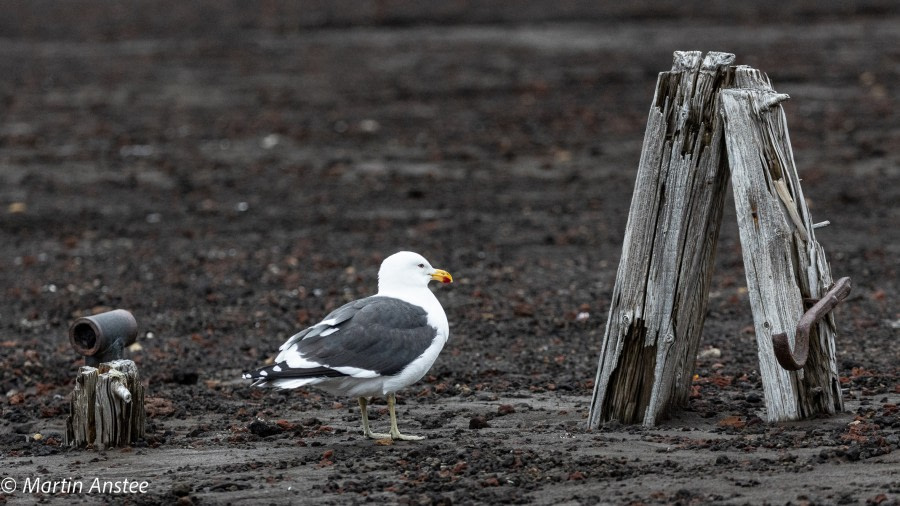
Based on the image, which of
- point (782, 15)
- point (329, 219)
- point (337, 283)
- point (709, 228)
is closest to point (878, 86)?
point (782, 15)

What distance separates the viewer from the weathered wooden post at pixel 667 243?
651cm

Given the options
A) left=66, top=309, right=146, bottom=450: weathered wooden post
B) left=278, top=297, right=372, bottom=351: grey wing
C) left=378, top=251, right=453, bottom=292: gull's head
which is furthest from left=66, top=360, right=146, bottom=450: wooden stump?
left=378, top=251, right=453, bottom=292: gull's head

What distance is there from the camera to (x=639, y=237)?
21.7 ft

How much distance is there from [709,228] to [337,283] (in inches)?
207

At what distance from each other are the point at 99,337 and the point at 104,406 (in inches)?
16.3

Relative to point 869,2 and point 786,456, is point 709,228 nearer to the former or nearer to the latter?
point 786,456

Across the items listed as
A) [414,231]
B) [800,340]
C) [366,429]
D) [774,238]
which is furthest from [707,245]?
[414,231]

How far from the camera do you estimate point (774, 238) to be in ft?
21.0

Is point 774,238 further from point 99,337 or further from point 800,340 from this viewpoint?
point 99,337

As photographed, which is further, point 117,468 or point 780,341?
point 117,468

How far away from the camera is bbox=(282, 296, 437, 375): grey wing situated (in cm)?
693

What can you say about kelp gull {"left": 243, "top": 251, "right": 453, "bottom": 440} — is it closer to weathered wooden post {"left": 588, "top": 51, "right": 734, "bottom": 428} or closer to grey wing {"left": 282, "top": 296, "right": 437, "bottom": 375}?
grey wing {"left": 282, "top": 296, "right": 437, "bottom": 375}

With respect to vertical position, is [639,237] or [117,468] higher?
[639,237]

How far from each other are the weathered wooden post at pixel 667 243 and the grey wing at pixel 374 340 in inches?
41.1
